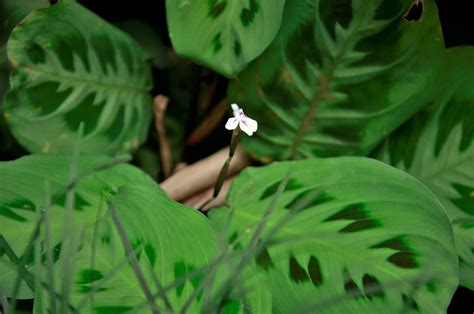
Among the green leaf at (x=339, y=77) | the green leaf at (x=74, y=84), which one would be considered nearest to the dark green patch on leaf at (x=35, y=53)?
the green leaf at (x=74, y=84)

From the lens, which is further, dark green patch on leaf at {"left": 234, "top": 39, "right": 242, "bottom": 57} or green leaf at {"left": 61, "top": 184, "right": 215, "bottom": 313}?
dark green patch on leaf at {"left": 234, "top": 39, "right": 242, "bottom": 57}

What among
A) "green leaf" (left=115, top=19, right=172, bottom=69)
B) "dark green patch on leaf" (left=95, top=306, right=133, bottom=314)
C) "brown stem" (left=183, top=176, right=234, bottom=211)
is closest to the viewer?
"dark green patch on leaf" (left=95, top=306, right=133, bottom=314)

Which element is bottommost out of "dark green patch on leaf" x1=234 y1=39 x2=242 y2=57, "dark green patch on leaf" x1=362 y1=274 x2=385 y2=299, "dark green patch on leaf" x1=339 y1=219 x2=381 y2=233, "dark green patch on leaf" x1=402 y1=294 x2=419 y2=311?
"dark green patch on leaf" x1=402 y1=294 x2=419 y2=311

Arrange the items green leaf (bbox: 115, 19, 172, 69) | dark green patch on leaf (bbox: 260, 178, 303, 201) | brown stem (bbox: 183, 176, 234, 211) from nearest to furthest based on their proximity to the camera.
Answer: dark green patch on leaf (bbox: 260, 178, 303, 201), brown stem (bbox: 183, 176, 234, 211), green leaf (bbox: 115, 19, 172, 69)

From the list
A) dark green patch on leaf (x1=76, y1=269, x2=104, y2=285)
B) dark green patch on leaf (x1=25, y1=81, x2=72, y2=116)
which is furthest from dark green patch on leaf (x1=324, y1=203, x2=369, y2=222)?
dark green patch on leaf (x1=25, y1=81, x2=72, y2=116)

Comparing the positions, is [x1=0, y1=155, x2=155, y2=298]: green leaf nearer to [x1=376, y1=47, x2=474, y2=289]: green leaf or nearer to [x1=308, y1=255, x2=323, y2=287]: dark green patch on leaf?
[x1=308, y1=255, x2=323, y2=287]: dark green patch on leaf

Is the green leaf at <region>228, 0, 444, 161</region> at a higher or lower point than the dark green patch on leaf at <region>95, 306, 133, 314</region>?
higher

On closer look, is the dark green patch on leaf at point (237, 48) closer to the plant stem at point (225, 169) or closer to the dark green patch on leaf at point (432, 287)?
the plant stem at point (225, 169)
